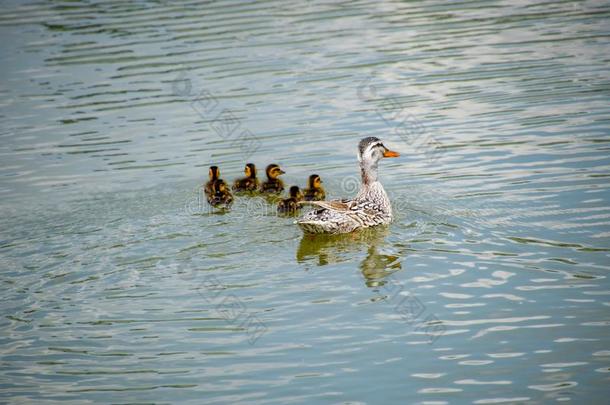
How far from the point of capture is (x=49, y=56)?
19.3m

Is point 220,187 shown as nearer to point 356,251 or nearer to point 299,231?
point 299,231

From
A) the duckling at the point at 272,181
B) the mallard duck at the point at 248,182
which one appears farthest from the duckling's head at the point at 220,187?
the duckling at the point at 272,181

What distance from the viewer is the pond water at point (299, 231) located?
21.8 ft

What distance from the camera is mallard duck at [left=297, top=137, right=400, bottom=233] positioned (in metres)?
9.45

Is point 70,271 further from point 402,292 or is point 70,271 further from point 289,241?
point 402,292

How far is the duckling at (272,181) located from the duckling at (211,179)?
2.07ft

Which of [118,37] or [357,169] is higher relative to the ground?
[118,37]

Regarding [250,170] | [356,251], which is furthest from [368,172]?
[250,170]

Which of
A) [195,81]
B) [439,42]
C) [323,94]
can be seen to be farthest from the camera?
[439,42]

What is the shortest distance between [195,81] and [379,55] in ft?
11.8

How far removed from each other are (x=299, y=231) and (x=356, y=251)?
99cm

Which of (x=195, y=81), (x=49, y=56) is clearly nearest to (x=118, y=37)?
(x=49, y=56)

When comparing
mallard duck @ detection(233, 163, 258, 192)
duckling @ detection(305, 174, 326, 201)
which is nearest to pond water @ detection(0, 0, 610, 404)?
mallard duck @ detection(233, 163, 258, 192)

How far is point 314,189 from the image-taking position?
10766 millimetres
